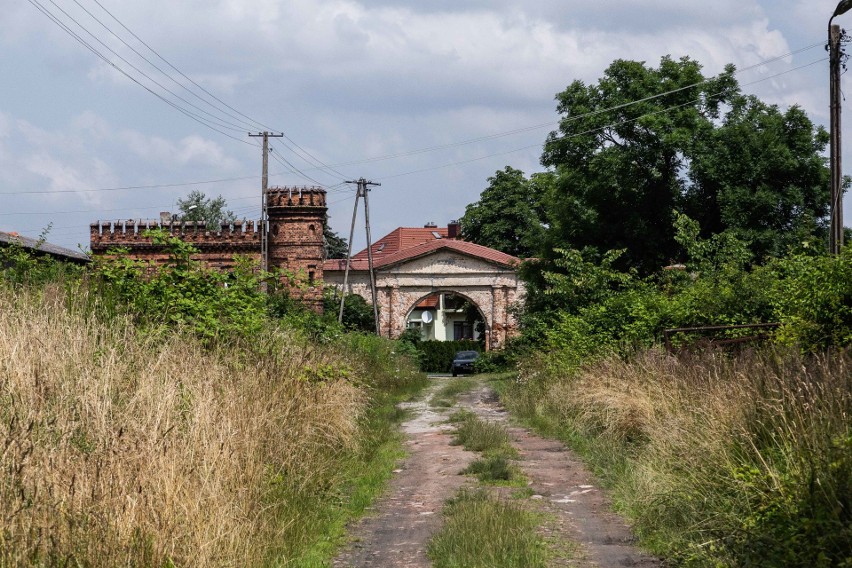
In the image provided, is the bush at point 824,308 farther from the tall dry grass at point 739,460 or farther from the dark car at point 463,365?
the dark car at point 463,365

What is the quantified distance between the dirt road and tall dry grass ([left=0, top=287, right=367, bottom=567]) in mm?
670

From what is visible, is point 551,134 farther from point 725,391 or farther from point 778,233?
point 725,391

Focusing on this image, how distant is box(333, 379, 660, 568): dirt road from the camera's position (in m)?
7.96

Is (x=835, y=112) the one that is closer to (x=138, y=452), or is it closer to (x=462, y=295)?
(x=138, y=452)

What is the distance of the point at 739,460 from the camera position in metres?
7.98

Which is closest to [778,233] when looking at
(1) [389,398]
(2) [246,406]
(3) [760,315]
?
(1) [389,398]

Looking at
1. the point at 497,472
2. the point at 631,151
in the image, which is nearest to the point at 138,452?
the point at 497,472

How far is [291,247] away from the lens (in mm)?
48438

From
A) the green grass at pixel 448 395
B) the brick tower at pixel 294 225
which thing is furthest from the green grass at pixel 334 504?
the brick tower at pixel 294 225

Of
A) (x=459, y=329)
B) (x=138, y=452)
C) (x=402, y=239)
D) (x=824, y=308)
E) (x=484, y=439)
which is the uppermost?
(x=402, y=239)

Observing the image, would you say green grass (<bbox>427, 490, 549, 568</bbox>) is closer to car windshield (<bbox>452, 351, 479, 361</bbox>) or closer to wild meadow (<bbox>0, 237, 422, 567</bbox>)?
wild meadow (<bbox>0, 237, 422, 567</bbox>)

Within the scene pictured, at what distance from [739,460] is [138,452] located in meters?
4.48

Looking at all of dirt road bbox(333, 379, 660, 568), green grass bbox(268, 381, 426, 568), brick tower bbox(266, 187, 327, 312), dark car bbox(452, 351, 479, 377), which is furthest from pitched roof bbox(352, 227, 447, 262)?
green grass bbox(268, 381, 426, 568)

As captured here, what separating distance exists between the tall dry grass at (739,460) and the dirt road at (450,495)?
28 centimetres
